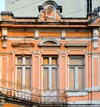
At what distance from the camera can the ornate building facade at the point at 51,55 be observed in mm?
19781

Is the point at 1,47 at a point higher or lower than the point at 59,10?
lower

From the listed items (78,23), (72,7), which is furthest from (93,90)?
(72,7)

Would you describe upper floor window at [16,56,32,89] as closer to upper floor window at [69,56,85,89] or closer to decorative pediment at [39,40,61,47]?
decorative pediment at [39,40,61,47]

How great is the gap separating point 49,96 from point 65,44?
3164 mm

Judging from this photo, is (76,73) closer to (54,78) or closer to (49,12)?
(54,78)

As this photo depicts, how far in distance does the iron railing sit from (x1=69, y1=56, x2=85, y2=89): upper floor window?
87cm

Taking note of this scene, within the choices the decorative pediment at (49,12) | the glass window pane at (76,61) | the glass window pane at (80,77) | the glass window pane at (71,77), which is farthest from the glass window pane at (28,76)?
the decorative pediment at (49,12)

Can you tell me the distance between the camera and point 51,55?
796 inches

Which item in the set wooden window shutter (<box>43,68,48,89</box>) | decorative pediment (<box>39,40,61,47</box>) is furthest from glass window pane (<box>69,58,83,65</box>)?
wooden window shutter (<box>43,68,48,89</box>)

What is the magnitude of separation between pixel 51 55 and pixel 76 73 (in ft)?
5.87

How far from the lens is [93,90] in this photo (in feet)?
64.3

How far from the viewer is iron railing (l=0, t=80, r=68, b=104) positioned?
1905 cm

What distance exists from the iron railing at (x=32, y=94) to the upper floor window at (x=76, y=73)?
0.87 m

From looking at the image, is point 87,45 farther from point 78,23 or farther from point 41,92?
point 41,92
